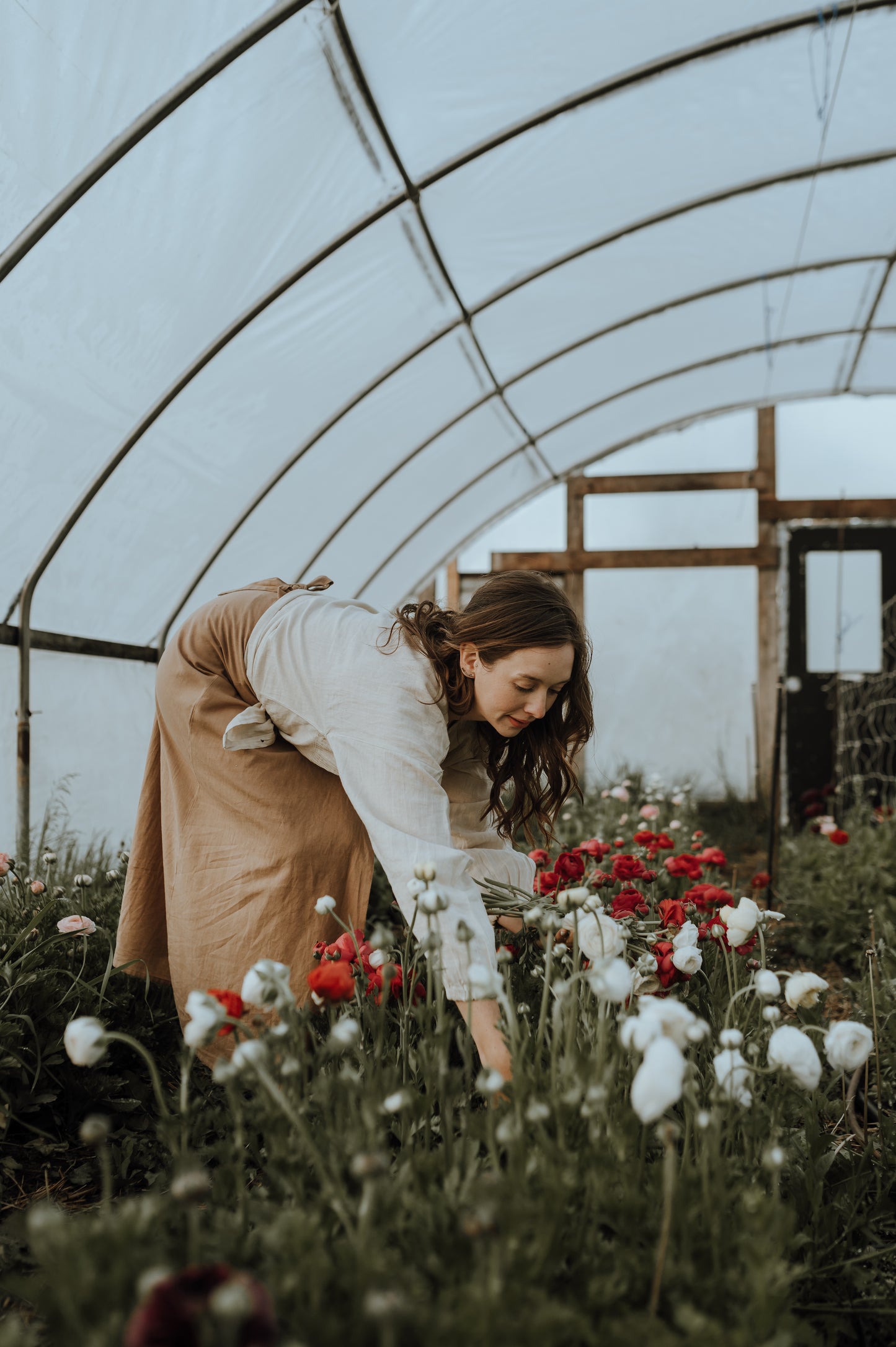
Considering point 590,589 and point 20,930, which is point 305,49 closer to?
point 20,930

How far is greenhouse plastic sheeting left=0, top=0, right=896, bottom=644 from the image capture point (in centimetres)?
255

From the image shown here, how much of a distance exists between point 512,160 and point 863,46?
124cm

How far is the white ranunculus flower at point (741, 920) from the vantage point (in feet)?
4.98

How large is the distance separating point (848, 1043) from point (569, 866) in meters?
0.83

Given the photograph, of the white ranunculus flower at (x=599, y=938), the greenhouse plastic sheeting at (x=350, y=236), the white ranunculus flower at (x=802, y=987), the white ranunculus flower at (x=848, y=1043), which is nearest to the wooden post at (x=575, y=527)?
the greenhouse plastic sheeting at (x=350, y=236)

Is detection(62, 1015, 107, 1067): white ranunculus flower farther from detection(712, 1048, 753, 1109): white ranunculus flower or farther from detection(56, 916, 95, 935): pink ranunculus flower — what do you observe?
detection(56, 916, 95, 935): pink ranunculus flower

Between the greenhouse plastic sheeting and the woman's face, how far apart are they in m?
1.73

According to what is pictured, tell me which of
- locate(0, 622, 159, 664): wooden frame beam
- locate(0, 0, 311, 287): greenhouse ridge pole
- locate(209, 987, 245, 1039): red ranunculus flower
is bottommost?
locate(209, 987, 245, 1039): red ranunculus flower

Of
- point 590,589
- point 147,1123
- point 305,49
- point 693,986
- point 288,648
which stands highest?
point 305,49

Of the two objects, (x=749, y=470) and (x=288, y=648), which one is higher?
(x=749, y=470)

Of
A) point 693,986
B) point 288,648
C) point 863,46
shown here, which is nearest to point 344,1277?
point 288,648

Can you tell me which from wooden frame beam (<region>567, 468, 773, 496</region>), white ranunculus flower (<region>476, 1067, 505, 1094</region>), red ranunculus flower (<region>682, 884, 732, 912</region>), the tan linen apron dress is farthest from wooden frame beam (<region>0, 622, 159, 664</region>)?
wooden frame beam (<region>567, 468, 773, 496</region>)

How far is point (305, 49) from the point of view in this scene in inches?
103

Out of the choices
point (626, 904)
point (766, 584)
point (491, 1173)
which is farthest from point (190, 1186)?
point (766, 584)
